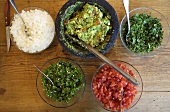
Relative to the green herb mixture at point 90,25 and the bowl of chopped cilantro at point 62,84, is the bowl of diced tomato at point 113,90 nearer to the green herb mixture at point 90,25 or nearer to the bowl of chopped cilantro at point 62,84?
the bowl of chopped cilantro at point 62,84

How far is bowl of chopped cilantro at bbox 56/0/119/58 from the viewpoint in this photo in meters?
1.55

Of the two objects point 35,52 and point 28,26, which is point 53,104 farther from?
point 28,26

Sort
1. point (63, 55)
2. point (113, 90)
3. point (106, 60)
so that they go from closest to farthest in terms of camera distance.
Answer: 1. point (106, 60)
2. point (113, 90)
3. point (63, 55)

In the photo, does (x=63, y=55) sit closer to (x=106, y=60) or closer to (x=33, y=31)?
(x=33, y=31)

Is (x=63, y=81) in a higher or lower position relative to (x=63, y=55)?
lower

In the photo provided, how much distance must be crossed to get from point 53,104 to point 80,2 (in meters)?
0.65

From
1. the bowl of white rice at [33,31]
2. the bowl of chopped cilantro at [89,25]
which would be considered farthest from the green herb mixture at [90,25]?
the bowl of white rice at [33,31]

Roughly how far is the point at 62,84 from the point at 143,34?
58 cm

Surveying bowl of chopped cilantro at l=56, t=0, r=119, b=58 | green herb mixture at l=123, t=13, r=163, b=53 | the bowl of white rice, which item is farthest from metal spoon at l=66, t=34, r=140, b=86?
green herb mixture at l=123, t=13, r=163, b=53

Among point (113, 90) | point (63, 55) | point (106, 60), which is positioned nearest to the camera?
point (106, 60)

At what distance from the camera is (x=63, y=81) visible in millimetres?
1672

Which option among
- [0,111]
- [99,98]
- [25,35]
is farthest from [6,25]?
[99,98]

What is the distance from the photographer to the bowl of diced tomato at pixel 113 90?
1.65 meters

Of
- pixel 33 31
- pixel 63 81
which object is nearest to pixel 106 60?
pixel 63 81
